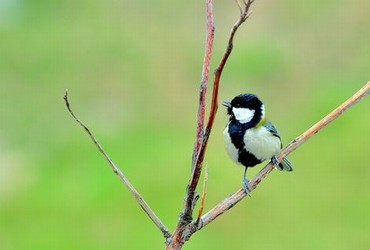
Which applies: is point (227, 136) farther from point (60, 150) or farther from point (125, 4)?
point (125, 4)

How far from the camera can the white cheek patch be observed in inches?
83.0

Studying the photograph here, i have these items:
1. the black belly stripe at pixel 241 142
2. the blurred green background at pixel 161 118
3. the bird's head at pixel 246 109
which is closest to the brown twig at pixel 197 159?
the bird's head at pixel 246 109

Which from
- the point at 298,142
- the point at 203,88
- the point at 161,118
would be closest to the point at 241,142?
the point at 298,142

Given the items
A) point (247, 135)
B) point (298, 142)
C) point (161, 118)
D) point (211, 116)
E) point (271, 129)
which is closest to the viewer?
point (211, 116)

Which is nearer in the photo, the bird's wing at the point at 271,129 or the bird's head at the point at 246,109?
the bird's head at the point at 246,109

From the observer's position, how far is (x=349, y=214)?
9.88 metres

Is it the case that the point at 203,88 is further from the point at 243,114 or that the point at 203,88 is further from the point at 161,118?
the point at 161,118

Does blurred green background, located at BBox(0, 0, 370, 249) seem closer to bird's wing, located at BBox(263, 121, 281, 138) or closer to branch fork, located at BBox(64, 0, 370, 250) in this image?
bird's wing, located at BBox(263, 121, 281, 138)

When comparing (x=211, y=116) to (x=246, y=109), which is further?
(x=246, y=109)

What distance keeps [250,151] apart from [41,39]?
12038 millimetres

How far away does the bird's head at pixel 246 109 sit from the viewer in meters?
1.98

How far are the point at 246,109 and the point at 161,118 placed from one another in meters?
10.3

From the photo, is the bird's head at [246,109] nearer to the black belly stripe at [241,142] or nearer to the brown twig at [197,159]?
the black belly stripe at [241,142]

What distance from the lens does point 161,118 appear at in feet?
40.7
